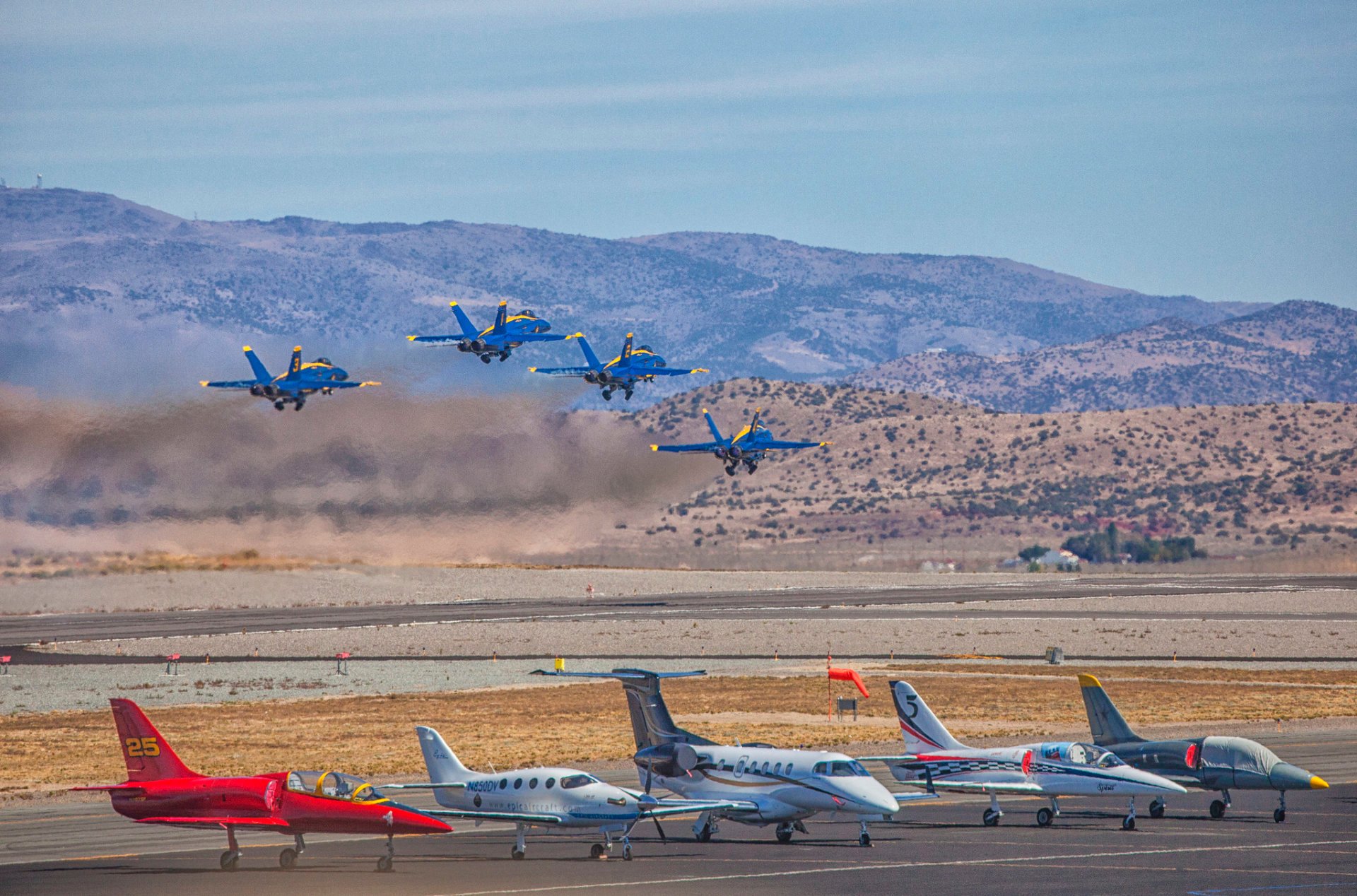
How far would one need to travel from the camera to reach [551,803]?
4159cm

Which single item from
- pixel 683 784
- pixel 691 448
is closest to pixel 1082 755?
pixel 683 784

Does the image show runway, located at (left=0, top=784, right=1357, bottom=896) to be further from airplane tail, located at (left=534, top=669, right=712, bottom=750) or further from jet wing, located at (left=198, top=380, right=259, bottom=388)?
jet wing, located at (left=198, top=380, right=259, bottom=388)

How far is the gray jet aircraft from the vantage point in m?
47.1

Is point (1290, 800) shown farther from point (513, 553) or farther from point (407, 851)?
point (513, 553)

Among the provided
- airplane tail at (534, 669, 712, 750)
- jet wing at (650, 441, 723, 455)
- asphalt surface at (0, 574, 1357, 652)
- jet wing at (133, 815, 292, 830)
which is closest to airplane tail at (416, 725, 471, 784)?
airplane tail at (534, 669, 712, 750)

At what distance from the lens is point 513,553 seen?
108 meters

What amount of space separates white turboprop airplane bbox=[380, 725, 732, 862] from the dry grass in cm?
1609

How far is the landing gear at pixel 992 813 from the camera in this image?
47594 mm

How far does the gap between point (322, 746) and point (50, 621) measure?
255 ft

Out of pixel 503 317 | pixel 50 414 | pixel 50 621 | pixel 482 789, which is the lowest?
pixel 50 621

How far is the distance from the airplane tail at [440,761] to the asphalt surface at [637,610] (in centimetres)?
7665

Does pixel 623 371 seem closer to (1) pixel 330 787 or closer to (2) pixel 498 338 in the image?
(2) pixel 498 338

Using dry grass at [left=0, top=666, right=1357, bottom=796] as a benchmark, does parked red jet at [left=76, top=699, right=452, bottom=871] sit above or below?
above

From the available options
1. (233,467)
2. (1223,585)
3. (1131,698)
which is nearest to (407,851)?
(1131,698)
